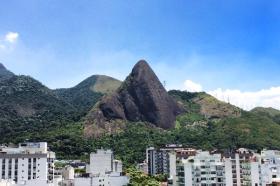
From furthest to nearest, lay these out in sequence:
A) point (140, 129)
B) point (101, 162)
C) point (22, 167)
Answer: point (140, 129) < point (101, 162) < point (22, 167)

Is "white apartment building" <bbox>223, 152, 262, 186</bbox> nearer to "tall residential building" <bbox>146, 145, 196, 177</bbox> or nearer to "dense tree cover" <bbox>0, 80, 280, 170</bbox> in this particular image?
"tall residential building" <bbox>146, 145, 196, 177</bbox>

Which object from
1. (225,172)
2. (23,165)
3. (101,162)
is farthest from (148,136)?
(225,172)

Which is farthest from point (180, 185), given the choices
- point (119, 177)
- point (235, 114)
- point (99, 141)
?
point (235, 114)

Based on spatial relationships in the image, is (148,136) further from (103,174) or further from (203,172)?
(203,172)

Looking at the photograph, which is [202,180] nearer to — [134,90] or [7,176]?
[7,176]

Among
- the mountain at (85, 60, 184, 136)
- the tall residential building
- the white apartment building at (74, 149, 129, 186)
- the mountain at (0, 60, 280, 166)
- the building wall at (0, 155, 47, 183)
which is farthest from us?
the mountain at (85, 60, 184, 136)

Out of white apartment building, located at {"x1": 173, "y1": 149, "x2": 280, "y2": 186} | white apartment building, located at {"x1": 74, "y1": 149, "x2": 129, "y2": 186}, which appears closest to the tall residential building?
white apartment building, located at {"x1": 74, "y1": 149, "x2": 129, "y2": 186}
